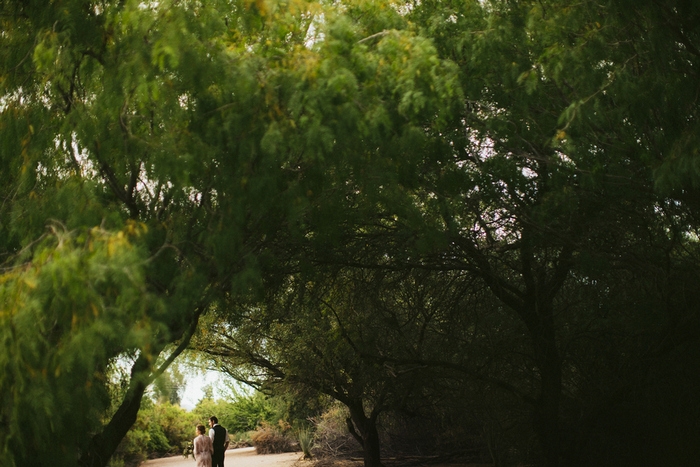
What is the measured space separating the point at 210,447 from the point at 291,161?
847 centimetres

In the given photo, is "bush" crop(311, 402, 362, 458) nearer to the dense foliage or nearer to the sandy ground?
the sandy ground

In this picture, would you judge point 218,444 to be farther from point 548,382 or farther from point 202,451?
point 548,382

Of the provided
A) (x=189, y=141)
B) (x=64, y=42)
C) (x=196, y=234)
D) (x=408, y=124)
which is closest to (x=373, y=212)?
(x=408, y=124)

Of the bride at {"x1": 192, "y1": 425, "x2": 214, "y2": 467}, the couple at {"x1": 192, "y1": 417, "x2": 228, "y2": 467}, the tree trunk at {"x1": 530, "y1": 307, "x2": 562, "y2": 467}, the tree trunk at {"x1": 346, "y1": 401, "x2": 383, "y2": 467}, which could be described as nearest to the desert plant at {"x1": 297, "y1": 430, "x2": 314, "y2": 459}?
the tree trunk at {"x1": 346, "y1": 401, "x2": 383, "y2": 467}

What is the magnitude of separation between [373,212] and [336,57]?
3.02 m

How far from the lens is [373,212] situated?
10359 mm

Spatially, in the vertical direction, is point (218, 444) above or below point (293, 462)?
above

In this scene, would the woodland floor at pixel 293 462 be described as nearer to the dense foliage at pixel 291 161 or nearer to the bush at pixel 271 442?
the bush at pixel 271 442

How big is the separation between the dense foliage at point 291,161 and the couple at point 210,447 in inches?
158

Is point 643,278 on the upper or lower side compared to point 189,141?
lower

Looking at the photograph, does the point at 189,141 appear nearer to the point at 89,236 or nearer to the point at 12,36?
the point at 89,236

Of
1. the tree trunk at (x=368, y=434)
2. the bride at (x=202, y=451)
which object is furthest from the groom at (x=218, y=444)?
the tree trunk at (x=368, y=434)

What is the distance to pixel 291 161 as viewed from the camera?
852 centimetres

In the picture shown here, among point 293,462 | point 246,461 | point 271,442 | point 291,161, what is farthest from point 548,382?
point 271,442
